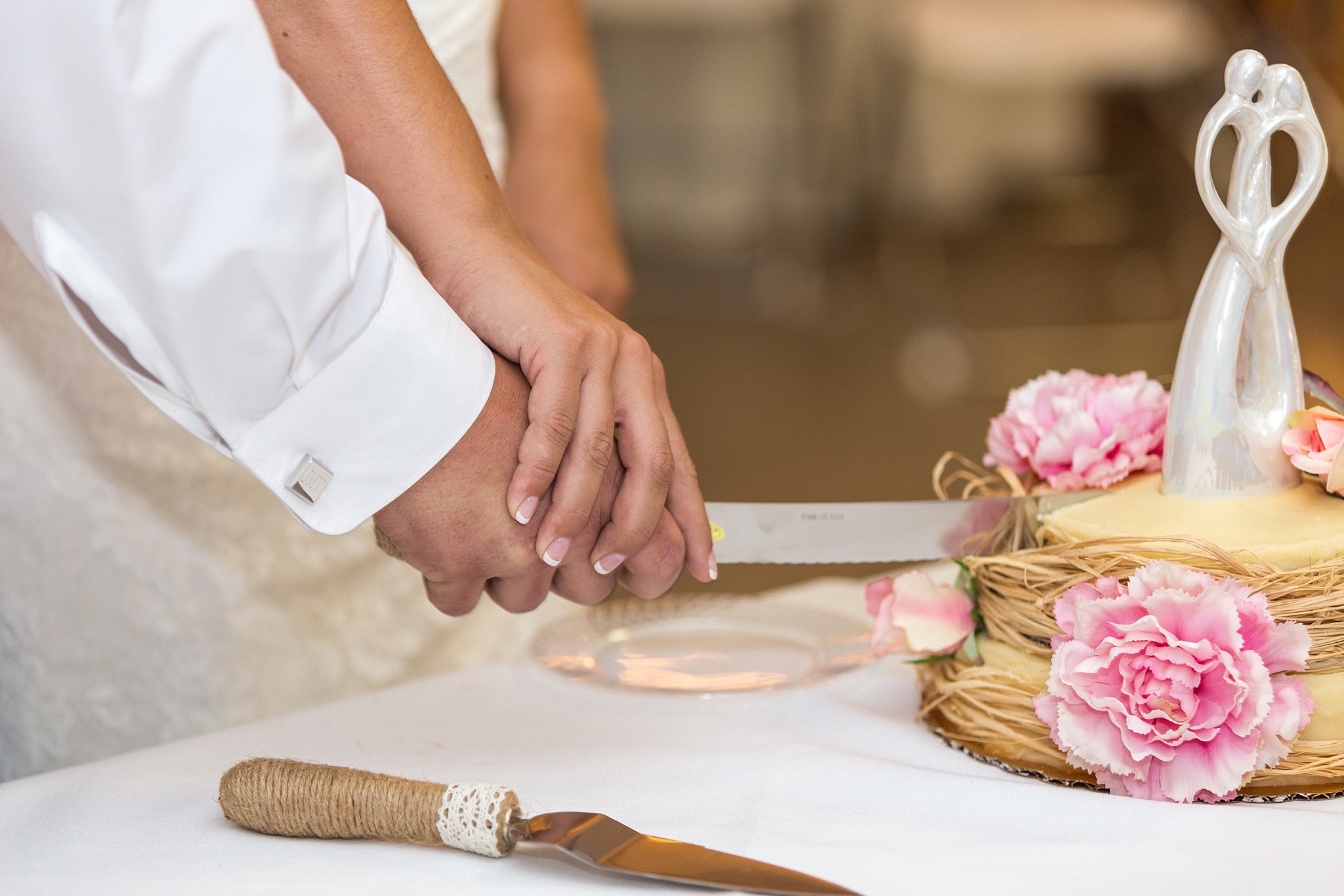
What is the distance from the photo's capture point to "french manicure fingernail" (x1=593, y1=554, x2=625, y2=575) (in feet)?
2.26

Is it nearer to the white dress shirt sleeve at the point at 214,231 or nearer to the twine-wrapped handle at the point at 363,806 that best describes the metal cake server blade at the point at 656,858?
the twine-wrapped handle at the point at 363,806

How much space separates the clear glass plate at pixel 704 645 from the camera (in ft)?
2.45

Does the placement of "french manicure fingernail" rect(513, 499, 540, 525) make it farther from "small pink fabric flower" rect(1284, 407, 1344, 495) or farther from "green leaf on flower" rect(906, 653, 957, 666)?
"small pink fabric flower" rect(1284, 407, 1344, 495)

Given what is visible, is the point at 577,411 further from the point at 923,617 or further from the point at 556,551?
the point at 923,617

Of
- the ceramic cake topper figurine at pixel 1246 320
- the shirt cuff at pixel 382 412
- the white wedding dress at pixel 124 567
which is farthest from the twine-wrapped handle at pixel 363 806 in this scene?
the white wedding dress at pixel 124 567

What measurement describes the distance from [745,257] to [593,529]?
3.90 meters

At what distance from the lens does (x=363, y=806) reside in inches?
19.7

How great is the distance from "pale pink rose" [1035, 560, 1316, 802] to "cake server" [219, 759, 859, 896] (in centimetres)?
16

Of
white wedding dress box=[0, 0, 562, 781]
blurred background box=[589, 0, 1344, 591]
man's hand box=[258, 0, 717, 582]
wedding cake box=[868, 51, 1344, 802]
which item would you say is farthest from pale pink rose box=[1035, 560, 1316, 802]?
blurred background box=[589, 0, 1344, 591]

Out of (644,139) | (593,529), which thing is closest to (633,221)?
(644,139)

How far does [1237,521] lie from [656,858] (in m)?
0.31

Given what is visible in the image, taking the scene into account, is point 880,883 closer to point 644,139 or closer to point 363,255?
point 363,255

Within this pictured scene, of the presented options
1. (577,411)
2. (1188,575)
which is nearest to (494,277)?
(577,411)

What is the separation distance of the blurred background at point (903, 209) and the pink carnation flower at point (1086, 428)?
1.88 meters
